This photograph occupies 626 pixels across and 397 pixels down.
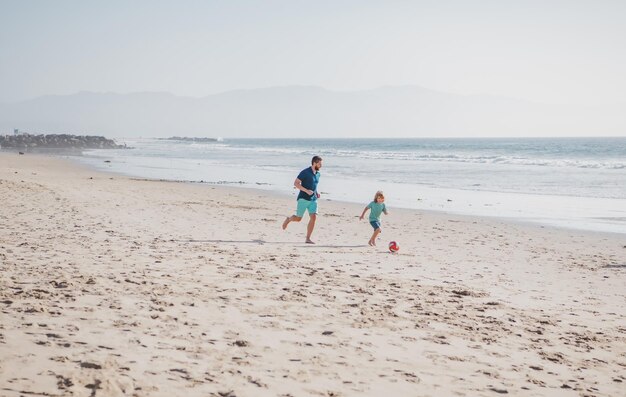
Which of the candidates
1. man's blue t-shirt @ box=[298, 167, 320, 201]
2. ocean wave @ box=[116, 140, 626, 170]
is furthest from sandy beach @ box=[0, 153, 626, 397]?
ocean wave @ box=[116, 140, 626, 170]

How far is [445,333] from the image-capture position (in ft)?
18.2

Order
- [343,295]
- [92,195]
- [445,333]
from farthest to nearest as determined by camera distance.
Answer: [92,195] → [343,295] → [445,333]

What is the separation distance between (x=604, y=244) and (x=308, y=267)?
7.77 metres

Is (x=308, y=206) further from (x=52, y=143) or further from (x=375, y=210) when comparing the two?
(x=52, y=143)

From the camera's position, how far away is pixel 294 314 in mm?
5816

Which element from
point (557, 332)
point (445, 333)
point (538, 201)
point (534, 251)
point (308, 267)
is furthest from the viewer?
point (538, 201)

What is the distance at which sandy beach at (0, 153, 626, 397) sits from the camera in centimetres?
418

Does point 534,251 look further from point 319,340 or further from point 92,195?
point 92,195

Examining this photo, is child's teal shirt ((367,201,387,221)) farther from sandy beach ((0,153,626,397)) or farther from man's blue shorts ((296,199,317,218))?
man's blue shorts ((296,199,317,218))

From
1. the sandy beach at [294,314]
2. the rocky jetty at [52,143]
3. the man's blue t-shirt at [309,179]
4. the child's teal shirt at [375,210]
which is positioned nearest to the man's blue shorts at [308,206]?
the man's blue t-shirt at [309,179]

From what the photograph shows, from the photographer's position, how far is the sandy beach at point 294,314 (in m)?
4.18

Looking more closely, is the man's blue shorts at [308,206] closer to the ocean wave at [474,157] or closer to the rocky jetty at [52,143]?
the ocean wave at [474,157]

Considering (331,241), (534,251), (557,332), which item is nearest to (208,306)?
(557,332)

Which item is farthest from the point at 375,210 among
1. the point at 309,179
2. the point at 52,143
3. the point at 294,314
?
the point at 52,143
